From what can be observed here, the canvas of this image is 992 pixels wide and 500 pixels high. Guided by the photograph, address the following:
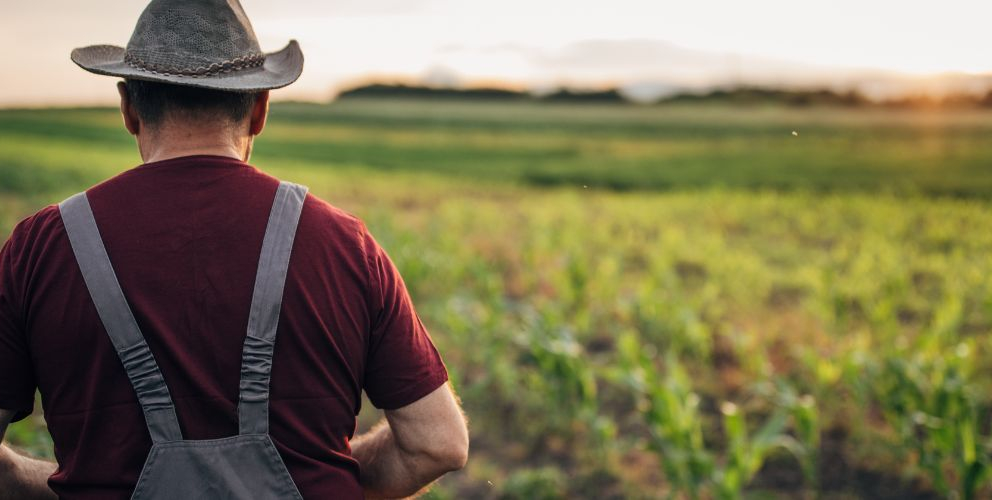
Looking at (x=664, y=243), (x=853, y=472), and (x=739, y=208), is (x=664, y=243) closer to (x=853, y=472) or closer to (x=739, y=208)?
(x=739, y=208)

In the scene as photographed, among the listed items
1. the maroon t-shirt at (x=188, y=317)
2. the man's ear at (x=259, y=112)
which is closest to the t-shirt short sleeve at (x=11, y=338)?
the maroon t-shirt at (x=188, y=317)

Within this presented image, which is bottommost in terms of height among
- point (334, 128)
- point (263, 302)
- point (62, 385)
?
point (334, 128)

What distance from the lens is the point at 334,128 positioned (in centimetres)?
5016

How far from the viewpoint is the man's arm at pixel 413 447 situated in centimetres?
176

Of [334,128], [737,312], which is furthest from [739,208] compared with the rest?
[334,128]

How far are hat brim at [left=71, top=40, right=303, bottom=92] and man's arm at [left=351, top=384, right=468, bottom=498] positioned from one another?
2.47 ft

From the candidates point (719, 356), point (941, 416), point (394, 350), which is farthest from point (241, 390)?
point (719, 356)

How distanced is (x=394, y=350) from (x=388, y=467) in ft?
1.21

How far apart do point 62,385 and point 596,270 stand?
8125mm

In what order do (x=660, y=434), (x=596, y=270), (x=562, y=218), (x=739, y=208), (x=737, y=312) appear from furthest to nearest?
(x=739, y=208)
(x=562, y=218)
(x=596, y=270)
(x=737, y=312)
(x=660, y=434)

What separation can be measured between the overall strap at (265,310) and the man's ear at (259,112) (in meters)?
0.31

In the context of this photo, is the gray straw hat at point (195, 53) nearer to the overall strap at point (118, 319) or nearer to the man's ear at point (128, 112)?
the man's ear at point (128, 112)

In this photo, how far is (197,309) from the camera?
1540 mm

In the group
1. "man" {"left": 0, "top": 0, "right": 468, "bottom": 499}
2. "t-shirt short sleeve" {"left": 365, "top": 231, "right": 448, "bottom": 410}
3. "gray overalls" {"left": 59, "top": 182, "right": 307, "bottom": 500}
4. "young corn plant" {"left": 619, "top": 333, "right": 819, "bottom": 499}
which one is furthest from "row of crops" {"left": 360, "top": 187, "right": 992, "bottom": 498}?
"gray overalls" {"left": 59, "top": 182, "right": 307, "bottom": 500}
